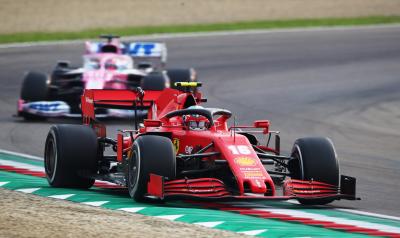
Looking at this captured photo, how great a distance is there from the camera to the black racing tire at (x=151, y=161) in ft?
42.9

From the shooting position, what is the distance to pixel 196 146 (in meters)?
14.0

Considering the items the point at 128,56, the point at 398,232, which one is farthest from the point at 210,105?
the point at 398,232

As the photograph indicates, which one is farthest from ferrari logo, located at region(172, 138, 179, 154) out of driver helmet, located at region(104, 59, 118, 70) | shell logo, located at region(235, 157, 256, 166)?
driver helmet, located at region(104, 59, 118, 70)

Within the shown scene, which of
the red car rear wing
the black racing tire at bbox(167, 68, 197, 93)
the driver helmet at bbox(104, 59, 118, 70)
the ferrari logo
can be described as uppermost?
the driver helmet at bbox(104, 59, 118, 70)

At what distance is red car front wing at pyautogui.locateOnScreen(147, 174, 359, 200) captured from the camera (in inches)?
508

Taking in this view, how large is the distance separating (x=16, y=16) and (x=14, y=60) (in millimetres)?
8253

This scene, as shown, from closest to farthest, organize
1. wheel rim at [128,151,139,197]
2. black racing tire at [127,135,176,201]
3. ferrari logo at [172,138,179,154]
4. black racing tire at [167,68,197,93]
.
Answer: black racing tire at [127,135,176,201] < wheel rim at [128,151,139,197] < ferrari logo at [172,138,179,154] < black racing tire at [167,68,197,93]

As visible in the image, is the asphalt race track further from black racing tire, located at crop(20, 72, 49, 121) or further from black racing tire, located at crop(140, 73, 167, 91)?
black racing tire, located at crop(140, 73, 167, 91)

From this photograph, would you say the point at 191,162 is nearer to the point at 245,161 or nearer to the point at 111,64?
the point at 245,161

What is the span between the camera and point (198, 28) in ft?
143

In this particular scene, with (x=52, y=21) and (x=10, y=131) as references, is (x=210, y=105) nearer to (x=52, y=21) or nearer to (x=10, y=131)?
(x=10, y=131)

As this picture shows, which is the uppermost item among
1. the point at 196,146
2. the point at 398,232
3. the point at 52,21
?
the point at 52,21

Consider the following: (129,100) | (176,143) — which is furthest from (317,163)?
(129,100)

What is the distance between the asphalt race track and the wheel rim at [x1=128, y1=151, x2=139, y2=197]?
270 centimetres
